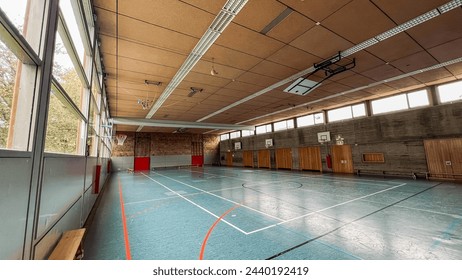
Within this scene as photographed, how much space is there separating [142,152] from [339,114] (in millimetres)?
19925

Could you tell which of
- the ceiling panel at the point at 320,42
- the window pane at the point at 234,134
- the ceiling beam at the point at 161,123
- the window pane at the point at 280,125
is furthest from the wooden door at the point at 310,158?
the ceiling panel at the point at 320,42

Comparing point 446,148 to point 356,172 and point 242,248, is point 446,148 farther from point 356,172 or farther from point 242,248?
point 242,248

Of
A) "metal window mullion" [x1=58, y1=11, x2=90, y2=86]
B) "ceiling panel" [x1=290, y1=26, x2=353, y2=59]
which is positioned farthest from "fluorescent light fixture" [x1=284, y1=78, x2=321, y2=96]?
"metal window mullion" [x1=58, y1=11, x2=90, y2=86]

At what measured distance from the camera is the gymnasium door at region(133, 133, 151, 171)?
20.6 metres

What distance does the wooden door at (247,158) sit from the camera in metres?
20.5

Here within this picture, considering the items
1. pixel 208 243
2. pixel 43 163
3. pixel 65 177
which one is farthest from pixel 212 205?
pixel 43 163

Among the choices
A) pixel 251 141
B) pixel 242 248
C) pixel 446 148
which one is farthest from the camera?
pixel 251 141

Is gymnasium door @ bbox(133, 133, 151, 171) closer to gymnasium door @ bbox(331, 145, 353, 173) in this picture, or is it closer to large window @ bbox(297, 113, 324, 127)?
large window @ bbox(297, 113, 324, 127)

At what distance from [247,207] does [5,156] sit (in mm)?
4630

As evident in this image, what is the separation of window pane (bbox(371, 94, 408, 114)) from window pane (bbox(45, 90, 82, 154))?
530 inches

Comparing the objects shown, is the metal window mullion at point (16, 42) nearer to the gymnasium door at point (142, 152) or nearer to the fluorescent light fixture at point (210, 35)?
the fluorescent light fixture at point (210, 35)

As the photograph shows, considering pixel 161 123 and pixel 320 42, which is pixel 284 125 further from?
pixel 320 42

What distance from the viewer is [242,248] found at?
2.80 m

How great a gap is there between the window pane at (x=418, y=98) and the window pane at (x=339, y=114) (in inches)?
116
